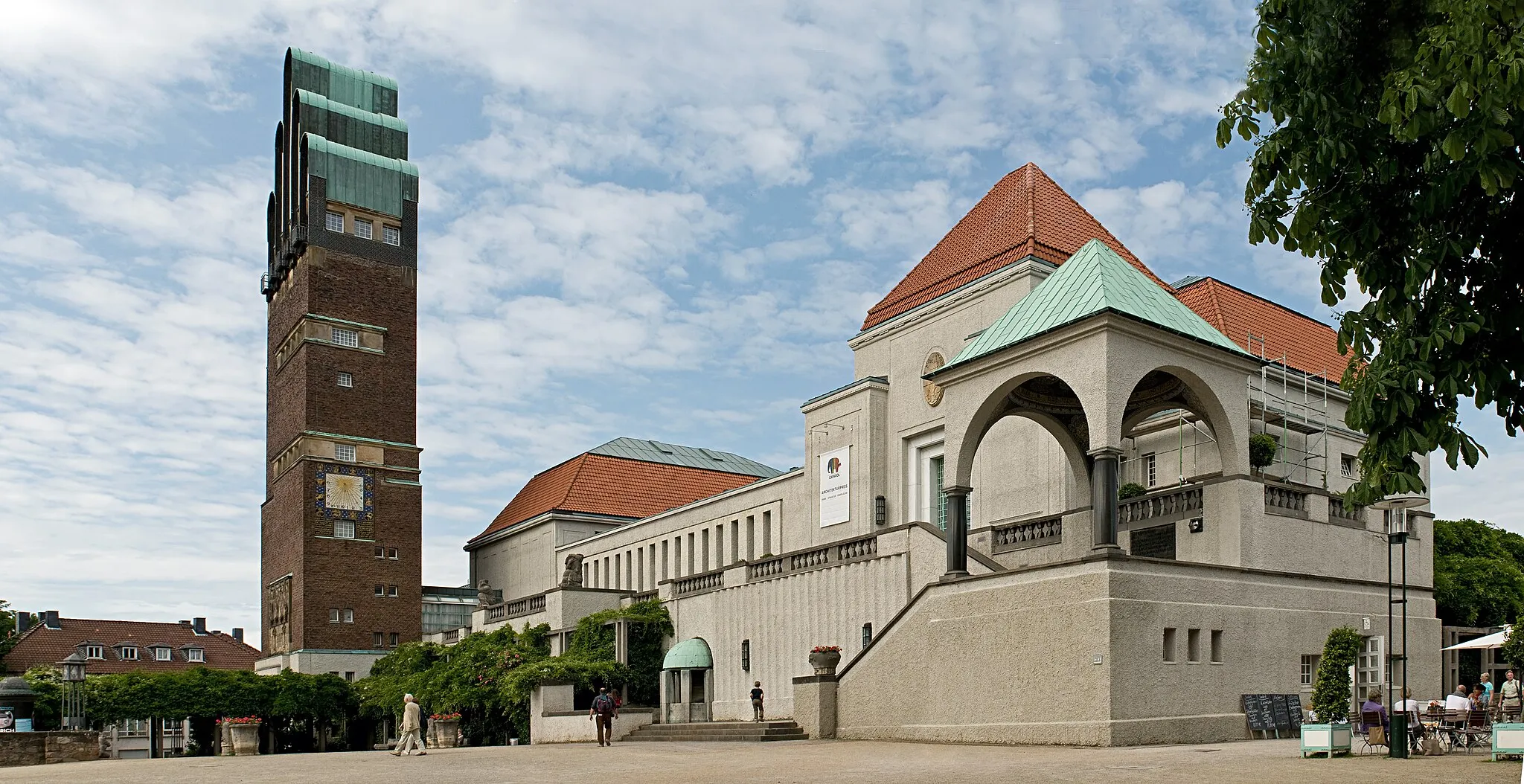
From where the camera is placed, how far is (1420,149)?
10.9 meters

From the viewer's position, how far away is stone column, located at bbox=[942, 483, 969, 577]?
84.2 ft

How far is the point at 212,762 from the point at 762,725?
11.7 meters

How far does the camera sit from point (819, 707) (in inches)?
1093

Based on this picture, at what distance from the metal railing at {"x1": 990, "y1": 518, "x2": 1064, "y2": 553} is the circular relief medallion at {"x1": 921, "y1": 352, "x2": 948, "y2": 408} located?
287 inches

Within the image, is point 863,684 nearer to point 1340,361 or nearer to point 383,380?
point 1340,361

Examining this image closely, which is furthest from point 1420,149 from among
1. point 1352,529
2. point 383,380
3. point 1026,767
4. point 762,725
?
point 383,380

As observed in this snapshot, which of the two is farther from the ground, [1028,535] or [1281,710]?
[1028,535]

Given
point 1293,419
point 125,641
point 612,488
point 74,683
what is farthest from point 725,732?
point 125,641

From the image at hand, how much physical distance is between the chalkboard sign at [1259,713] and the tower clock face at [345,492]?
48394 mm

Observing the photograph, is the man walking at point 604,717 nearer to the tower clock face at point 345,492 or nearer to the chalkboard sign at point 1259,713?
the chalkboard sign at point 1259,713

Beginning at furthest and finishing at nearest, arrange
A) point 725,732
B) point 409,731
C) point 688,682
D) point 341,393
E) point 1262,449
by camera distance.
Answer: point 341,393 < point 688,682 < point 409,731 < point 725,732 < point 1262,449

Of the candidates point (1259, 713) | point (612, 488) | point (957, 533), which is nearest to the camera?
point (1259, 713)

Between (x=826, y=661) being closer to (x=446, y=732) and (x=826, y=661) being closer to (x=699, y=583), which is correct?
(x=699, y=583)

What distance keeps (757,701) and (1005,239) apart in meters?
13.7
